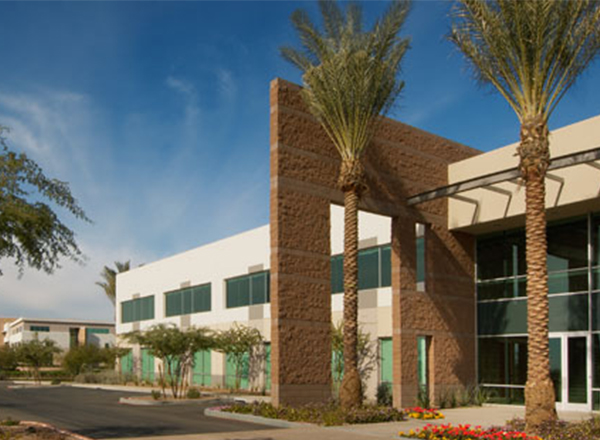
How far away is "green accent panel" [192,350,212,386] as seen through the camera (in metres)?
40.1

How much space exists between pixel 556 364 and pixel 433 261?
530 cm

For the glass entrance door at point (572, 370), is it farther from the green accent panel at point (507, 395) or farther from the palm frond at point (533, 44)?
the palm frond at point (533, 44)

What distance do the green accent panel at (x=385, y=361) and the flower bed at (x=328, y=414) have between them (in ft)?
26.4

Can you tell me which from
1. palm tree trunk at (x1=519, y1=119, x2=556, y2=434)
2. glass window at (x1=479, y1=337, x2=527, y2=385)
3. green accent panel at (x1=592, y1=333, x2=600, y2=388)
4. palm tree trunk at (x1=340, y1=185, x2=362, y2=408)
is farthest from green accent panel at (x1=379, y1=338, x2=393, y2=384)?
palm tree trunk at (x1=519, y1=119, x2=556, y2=434)

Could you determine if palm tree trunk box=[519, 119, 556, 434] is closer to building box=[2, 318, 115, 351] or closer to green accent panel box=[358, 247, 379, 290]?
green accent panel box=[358, 247, 379, 290]

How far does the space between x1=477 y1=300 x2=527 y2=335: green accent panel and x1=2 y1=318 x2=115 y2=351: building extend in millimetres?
67762

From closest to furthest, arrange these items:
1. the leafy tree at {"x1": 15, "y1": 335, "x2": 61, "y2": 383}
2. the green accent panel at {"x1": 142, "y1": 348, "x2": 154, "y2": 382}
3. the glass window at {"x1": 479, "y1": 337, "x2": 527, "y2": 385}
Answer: the glass window at {"x1": 479, "y1": 337, "x2": 527, "y2": 385} < the green accent panel at {"x1": 142, "y1": 348, "x2": 154, "y2": 382} < the leafy tree at {"x1": 15, "y1": 335, "x2": 61, "y2": 383}

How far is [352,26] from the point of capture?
2003 centimetres

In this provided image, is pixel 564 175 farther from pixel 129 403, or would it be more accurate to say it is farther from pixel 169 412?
pixel 129 403

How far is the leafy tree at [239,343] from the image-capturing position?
113 ft

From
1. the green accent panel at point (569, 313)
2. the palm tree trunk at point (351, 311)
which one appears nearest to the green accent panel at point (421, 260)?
the green accent panel at point (569, 313)

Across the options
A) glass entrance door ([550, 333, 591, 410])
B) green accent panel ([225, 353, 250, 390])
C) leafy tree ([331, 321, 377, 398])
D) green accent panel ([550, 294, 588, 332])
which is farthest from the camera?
green accent panel ([225, 353, 250, 390])

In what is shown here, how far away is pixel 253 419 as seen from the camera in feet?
61.6

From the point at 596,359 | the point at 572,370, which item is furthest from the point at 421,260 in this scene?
the point at 596,359
